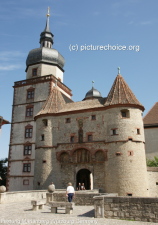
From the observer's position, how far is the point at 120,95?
79.5ft

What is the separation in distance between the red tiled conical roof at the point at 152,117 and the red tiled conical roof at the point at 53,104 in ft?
41.9

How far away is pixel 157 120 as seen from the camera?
3234 cm

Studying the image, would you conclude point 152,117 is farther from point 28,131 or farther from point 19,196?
point 19,196

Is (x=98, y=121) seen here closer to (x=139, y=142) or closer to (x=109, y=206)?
(x=139, y=142)

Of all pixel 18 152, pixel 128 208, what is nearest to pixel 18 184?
pixel 18 152

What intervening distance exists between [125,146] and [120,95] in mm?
5458

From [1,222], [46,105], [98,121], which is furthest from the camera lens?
[46,105]

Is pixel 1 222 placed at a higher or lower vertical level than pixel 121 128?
lower

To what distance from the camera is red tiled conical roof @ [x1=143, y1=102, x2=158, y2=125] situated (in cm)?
3247

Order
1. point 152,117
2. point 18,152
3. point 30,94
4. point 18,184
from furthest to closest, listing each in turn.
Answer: point 152,117
point 30,94
point 18,152
point 18,184

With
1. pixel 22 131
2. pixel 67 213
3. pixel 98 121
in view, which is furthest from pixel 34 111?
pixel 67 213

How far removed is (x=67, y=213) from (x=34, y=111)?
20660 millimetres

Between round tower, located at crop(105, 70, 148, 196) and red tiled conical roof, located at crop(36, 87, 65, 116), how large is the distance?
6138 millimetres

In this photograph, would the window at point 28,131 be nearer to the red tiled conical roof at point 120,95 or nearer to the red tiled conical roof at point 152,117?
the red tiled conical roof at point 120,95
